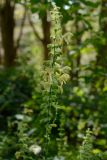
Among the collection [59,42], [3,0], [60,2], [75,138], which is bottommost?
[75,138]

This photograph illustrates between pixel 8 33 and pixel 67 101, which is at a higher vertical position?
pixel 8 33

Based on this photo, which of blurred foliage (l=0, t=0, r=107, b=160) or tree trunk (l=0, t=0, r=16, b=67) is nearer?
blurred foliage (l=0, t=0, r=107, b=160)

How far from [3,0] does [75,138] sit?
3800 mm

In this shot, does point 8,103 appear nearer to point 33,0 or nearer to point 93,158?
point 33,0

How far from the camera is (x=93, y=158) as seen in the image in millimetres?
2125

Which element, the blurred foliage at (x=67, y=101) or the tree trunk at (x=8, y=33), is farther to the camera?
the tree trunk at (x=8, y=33)

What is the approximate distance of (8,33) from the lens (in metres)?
8.00

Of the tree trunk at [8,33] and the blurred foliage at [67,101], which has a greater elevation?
the tree trunk at [8,33]

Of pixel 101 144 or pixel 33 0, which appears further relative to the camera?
pixel 101 144

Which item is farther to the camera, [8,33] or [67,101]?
[8,33]

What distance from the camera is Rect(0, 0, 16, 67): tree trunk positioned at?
311 inches

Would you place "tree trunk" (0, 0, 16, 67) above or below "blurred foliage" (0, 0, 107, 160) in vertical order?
above

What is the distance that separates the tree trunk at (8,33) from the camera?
7.90 m

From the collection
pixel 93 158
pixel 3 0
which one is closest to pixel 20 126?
pixel 93 158
